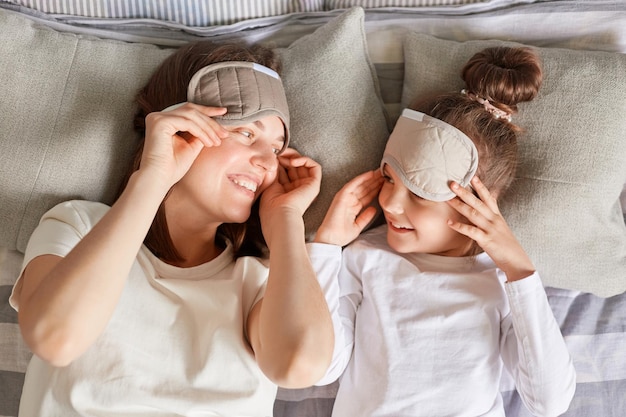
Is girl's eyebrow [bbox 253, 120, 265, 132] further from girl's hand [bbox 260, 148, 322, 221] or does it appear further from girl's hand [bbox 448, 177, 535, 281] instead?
girl's hand [bbox 448, 177, 535, 281]

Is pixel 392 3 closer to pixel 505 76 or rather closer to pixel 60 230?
pixel 505 76

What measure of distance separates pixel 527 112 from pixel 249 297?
35.0 inches

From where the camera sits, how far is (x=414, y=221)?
1.46 meters

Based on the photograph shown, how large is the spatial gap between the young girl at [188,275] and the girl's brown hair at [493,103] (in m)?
0.39

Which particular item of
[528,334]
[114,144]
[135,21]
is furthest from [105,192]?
[528,334]

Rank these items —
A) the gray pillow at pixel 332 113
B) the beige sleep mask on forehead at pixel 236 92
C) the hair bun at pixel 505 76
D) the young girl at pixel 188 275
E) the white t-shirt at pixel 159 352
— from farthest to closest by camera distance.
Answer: the gray pillow at pixel 332 113
the hair bun at pixel 505 76
the beige sleep mask on forehead at pixel 236 92
the white t-shirt at pixel 159 352
the young girl at pixel 188 275

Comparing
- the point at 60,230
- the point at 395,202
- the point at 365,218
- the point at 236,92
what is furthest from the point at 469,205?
the point at 60,230

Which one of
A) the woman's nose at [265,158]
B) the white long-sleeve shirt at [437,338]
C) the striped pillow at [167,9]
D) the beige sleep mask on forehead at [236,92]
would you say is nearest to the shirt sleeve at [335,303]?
the white long-sleeve shirt at [437,338]

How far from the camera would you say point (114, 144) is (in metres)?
1.55

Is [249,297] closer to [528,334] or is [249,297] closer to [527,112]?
[528,334]

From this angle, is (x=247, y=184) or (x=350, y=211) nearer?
(x=247, y=184)

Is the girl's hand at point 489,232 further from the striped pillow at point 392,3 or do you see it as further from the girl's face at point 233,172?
the striped pillow at point 392,3

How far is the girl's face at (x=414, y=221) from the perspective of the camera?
1457mm

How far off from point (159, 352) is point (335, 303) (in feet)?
1.43
